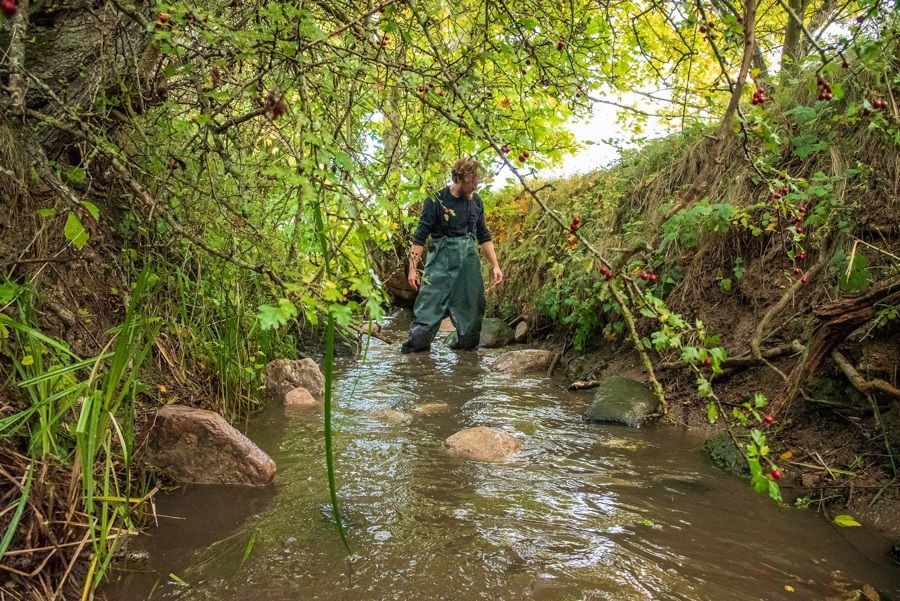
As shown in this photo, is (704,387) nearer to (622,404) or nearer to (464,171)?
(622,404)

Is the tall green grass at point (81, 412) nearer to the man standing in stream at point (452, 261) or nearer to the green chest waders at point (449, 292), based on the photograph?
the man standing in stream at point (452, 261)

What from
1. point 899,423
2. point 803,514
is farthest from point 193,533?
point 899,423

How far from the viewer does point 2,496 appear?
1973 millimetres

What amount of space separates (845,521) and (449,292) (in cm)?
418

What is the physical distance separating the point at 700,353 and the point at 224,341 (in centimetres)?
323

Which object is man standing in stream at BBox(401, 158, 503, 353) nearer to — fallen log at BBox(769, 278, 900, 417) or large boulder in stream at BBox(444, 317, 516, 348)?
large boulder in stream at BBox(444, 317, 516, 348)

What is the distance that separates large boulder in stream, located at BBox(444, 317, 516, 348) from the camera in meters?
7.77

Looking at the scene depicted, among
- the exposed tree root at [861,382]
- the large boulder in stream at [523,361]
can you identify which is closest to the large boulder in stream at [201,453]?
the exposed tree root at [861,382]

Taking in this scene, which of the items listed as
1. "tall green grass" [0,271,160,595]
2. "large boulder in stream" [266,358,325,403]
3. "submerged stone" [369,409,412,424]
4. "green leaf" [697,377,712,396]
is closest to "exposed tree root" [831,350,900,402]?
"green leaf" [697,377,712,396]

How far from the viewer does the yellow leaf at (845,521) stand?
8.76 feet

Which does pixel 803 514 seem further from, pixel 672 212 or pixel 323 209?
pixel 323 209

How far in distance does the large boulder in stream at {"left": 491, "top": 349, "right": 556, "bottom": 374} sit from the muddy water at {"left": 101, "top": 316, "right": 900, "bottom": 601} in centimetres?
230

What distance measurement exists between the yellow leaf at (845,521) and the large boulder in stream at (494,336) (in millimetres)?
5162

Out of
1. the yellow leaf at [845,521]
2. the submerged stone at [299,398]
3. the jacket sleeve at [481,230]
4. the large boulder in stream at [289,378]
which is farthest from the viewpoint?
the jacket sleeve at [481,230]
